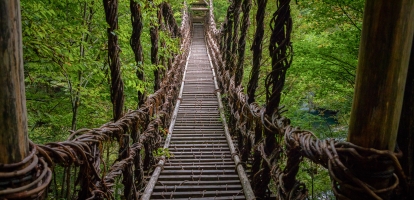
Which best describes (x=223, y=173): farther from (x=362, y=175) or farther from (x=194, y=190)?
(x=362, y=175)

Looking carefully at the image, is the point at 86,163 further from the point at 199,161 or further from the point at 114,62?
the point at 199,161

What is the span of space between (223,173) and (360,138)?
3.26 meters

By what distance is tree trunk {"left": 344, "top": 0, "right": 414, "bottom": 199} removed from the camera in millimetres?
1023

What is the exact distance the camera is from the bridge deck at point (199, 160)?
3744 millimetres

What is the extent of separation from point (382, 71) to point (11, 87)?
1245 millimetres

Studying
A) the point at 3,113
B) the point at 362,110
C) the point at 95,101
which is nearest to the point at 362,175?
the point at 362,110

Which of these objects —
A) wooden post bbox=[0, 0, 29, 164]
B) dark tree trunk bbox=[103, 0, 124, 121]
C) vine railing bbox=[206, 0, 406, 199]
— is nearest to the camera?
wooden post bbox=[0, 0, 29, 164]

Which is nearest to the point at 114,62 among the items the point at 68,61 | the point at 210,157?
the point at 68,61

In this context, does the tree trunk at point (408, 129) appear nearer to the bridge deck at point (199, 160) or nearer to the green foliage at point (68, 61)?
the green foliage at point (68, 61)

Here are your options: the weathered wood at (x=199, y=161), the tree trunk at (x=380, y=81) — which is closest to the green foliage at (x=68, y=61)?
the weathered wood at (x=199, y=161)

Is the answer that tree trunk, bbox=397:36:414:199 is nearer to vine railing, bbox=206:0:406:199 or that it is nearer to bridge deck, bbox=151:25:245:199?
vine railing, bbox=206:0:406:199

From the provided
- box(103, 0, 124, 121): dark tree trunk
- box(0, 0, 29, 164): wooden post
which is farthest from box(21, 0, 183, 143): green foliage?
box(0, 0, 29, 164): wooden post

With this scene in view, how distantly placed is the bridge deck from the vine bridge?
1cm

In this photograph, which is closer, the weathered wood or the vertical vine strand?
the vertical vine strand
